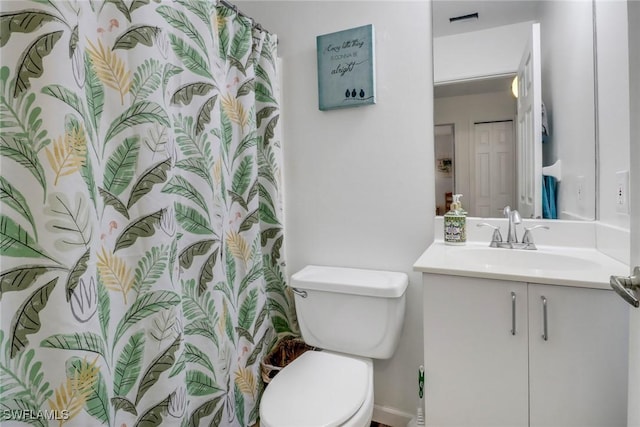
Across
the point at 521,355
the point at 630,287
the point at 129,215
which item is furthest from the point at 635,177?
the point at 129,215

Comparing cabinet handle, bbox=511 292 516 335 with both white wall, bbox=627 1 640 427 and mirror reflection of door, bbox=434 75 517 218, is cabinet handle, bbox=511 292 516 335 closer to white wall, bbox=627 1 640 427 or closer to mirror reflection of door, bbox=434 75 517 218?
white wall, bbox=627 1 640 427

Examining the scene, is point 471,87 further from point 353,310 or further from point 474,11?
point 353,310

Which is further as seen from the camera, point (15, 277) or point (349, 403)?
point (349, 403)

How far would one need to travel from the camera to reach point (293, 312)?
174 cm

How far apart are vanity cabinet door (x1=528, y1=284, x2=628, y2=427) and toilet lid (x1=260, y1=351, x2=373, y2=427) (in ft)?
1.86

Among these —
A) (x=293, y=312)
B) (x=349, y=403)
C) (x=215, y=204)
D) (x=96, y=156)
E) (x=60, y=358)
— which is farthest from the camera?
(x=293, y=312)

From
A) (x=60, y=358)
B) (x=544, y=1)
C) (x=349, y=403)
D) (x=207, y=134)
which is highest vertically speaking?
(x=544, y=1)

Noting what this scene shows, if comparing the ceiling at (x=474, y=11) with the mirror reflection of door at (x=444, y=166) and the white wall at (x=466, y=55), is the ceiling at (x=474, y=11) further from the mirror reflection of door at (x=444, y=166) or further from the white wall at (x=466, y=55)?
the mirror reflection of door at (x=444, y=166)

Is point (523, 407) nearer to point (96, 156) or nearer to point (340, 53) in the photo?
point (96, 156)

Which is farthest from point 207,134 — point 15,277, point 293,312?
point 293,312

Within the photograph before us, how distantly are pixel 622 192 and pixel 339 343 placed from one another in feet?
3.75

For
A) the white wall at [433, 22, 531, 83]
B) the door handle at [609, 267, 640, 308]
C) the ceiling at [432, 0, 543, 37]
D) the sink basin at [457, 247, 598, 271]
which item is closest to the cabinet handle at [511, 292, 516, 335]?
the sink basin at [457, 247, 598, 271]

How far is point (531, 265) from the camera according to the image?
4.14 ft

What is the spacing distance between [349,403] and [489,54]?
149cm
